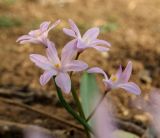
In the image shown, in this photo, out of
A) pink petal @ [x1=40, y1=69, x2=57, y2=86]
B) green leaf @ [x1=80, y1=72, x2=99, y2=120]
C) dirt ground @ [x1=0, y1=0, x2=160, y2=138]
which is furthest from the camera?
dirt ground @ [x1=0, y1=0, x2=160, y2=138]

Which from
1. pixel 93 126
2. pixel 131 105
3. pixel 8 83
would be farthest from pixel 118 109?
pixel 93 126

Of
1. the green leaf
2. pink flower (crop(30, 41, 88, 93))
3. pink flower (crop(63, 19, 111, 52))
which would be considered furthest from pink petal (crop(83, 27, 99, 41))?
the green leaf

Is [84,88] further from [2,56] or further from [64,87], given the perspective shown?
[2,56]

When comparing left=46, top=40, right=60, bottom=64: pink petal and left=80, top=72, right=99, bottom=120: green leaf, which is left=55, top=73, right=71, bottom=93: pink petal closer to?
left=46, top=40, right=60, bottom=64: pink petal

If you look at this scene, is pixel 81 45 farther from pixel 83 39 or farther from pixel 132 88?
pixel 132 88


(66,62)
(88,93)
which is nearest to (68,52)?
(66,62)

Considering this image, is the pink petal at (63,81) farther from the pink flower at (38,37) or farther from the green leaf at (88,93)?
the green leaf at (88,93)
